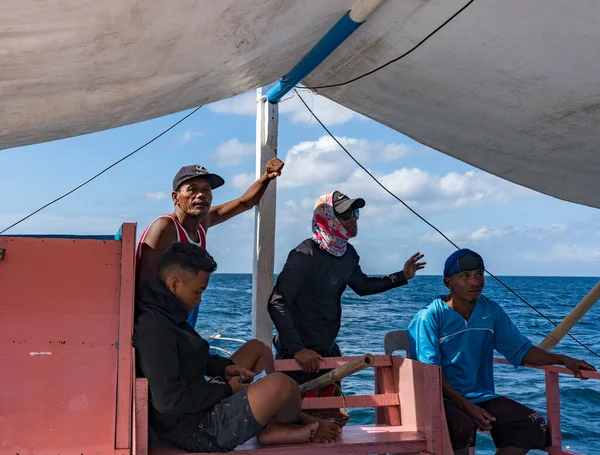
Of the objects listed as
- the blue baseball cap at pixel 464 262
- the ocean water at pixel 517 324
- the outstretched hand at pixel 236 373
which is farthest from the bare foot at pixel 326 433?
the ocean water at pixel 517 324

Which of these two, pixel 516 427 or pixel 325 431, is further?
pixel 516 427

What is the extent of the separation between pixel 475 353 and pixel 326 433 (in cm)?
127

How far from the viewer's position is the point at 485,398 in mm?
3945

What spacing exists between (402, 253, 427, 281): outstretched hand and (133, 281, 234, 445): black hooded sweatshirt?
1614 millimetres

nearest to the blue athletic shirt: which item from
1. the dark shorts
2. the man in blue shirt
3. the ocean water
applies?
the man in blue shirt

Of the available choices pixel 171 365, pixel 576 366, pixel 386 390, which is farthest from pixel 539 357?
pixel 171 365

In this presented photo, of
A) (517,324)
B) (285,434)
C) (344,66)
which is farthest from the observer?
(517,324)

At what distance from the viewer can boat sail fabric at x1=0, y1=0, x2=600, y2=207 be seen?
2627 millimetres

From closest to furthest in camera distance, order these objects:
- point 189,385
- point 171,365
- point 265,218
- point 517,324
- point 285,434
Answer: point 171,365, point 189,385, point 285,434, point 265,218, point 517,324

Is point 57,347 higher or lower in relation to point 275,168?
lower

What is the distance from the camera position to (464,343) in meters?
3.98

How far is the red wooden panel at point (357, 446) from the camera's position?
121 inches

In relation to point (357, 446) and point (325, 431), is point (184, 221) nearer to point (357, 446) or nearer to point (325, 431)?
point (325, 431)

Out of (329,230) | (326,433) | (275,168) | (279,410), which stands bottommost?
(326,433)
